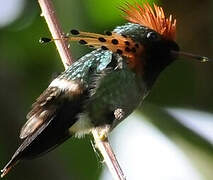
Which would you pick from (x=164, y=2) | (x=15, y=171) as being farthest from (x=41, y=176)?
(x=164, y=2)

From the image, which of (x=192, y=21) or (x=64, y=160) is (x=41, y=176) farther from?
(x=192, y=21)

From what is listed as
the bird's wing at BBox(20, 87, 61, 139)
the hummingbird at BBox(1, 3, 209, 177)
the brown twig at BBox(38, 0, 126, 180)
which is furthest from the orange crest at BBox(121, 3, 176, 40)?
the bird's wing at BBox(20, 87, 61, 139)

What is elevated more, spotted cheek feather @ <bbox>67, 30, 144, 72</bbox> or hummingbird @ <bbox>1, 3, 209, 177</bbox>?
spotted cheek feather @ <bbox>67, 30, 144, 72</bbox>

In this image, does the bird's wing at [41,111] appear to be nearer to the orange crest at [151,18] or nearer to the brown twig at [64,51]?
the brown twig at [64,51]

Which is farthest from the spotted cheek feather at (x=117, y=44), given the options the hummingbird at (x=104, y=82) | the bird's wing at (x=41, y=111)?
the bird's wing at (x=41, y=111)

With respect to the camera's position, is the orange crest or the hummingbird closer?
the hummingbird

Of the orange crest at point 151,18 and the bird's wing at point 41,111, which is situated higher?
the orange crest at point 151,18

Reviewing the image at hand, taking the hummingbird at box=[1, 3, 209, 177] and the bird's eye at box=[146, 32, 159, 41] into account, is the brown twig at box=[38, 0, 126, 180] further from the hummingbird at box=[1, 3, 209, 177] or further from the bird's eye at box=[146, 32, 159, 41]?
the bird's eye at box=[146, 32, 159, 41]

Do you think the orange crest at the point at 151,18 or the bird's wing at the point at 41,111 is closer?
the bird's wing at the point at 41,111
